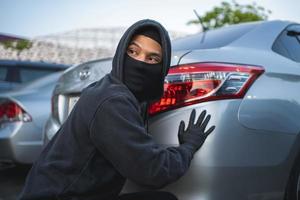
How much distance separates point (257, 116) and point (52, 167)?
971 millimetres

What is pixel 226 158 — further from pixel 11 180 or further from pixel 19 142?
pixel 11 180

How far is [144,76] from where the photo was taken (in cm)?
177

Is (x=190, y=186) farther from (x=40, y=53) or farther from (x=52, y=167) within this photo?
(x=40, y=53)

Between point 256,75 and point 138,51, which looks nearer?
point 138,51

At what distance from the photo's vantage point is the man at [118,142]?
1.58 meters

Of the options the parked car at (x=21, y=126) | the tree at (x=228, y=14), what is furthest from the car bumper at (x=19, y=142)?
the tree at (x=228, y=14)

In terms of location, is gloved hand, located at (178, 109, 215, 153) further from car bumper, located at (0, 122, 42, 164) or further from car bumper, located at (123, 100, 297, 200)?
car bumper, located at (0, 122, 42, 164)

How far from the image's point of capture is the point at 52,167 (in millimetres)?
1669

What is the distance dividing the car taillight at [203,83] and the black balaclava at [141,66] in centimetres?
17

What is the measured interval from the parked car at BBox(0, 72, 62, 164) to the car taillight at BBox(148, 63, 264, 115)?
8.12ft

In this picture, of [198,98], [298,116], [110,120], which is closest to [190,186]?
[198,98]

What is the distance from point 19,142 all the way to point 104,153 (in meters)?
2.76

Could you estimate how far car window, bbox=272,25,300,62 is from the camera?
2459mm

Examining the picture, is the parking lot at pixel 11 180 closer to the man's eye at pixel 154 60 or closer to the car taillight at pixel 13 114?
the car taillight at pixel 13 114
